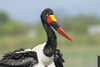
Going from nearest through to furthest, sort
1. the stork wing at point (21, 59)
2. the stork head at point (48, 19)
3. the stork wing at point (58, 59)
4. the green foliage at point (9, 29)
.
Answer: the stork wing at point (21, 59), the stork head at point (48, 19), the stork wing at point (58, 59), the green foliage at point (9, 29)

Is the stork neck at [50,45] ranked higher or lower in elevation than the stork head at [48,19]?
lower

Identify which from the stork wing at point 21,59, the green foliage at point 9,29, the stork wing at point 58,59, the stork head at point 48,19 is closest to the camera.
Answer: the stork wing at point 21,59

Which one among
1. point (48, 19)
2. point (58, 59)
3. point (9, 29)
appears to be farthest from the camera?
point (9, 29)

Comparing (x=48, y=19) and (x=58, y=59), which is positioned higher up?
(x=48, y=19)

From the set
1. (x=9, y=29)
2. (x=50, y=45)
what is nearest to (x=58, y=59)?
(x=50, y=45)

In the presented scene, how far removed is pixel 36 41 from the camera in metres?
18.8

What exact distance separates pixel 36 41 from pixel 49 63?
13.1 metres

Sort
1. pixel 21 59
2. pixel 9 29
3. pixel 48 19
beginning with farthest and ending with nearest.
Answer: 1. pixel 9 29
2. pixel 48 19
3. pixel 21 59

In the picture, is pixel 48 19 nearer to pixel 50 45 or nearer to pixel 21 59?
pixel 50 45

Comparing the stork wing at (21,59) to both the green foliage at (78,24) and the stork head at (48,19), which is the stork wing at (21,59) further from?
the green foliage at (78,24)

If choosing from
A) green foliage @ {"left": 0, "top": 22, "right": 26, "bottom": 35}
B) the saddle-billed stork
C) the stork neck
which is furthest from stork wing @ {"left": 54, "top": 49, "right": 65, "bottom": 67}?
green foliage @ {"left": 0, "top": 22, "right": 26, "bottom": 35}

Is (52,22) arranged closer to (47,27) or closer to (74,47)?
(47,27)

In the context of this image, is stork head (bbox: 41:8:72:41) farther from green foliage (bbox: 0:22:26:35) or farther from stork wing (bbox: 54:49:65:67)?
green foliage (bbox: 0:22:26:35)

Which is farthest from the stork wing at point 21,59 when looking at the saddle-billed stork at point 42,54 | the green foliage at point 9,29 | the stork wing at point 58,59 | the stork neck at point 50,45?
the green foliage at point 9,29
